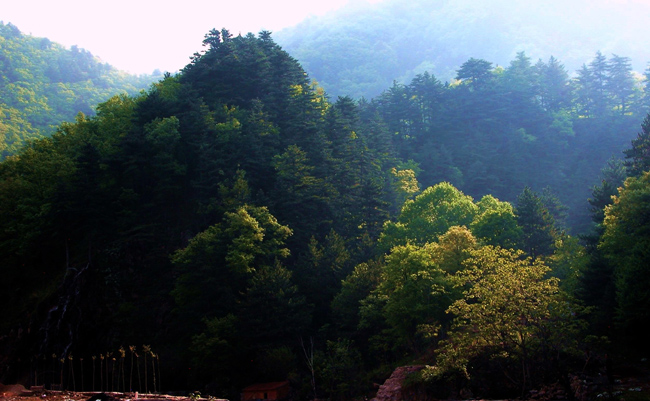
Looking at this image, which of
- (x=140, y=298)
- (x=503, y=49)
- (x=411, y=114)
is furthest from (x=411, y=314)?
(x=503, y=49)

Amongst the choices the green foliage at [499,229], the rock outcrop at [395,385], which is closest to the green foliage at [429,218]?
the green foliage at [499,229]

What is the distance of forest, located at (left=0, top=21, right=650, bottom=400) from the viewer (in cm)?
2961

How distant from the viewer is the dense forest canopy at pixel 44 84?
107 m

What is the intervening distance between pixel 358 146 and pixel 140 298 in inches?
1301

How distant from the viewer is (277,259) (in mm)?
44844

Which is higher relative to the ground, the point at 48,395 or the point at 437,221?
the point at 437,221

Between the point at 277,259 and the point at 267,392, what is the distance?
11474 mm

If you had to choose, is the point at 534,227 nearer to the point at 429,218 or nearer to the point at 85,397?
the point at 429,218

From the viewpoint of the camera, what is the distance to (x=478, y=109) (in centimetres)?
9381

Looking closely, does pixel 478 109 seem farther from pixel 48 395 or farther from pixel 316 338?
pixel 48 395

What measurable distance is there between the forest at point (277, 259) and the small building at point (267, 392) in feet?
2.65

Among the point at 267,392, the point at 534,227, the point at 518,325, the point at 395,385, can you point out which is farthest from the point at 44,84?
the point at 518,325

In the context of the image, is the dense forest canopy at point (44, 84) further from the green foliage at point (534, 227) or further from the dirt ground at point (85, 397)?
the green foliage at point (534, 227)

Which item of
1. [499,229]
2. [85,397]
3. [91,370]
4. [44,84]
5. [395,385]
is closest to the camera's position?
[85,397]
